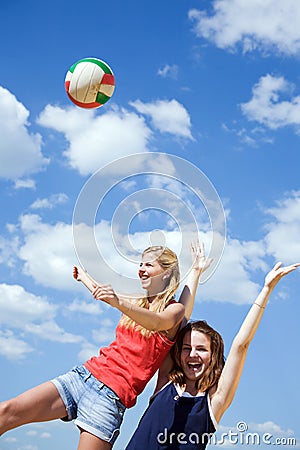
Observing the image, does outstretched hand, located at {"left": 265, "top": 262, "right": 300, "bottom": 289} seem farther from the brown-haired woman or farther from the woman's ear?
the woman's ear

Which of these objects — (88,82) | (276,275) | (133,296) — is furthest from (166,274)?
(88,82)

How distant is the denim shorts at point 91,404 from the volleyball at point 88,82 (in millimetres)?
3104

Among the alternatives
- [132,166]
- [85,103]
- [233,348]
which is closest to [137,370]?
[233,348]

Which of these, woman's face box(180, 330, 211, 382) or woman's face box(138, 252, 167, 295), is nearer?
woman's face box(180, 330, 211, 382)

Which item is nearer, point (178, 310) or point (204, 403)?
point (204, 403)

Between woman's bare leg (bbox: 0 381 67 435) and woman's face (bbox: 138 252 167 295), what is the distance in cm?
117

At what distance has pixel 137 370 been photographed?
16.0 ft

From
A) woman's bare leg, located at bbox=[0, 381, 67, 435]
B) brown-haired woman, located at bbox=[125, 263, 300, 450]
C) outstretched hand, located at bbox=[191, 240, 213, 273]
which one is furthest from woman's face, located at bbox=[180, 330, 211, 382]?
woman's bare leg, located at bbox=[0, 381, 67, 435]

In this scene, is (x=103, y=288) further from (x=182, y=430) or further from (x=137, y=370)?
(x=182, y=430)

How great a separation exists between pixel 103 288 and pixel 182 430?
4.16 feet

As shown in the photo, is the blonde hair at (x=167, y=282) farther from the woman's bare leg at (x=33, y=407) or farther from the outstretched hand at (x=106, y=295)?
the woman's bare leg at (x=33, y=407)

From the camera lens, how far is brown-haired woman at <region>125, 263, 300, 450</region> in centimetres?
458

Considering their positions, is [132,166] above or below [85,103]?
below

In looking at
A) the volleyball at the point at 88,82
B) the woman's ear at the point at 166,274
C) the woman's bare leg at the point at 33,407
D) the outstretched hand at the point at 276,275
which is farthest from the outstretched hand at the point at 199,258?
the volleyball at the point at 88,82
